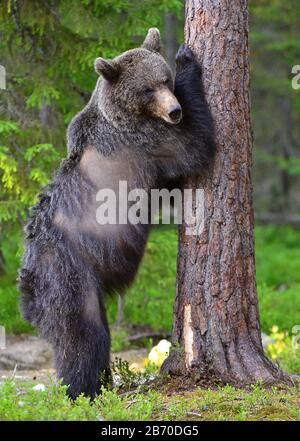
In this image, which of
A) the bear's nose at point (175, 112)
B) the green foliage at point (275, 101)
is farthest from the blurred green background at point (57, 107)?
the green foliage at point (275, 101)

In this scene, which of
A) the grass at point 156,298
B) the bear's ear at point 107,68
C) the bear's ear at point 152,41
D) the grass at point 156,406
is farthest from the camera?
the grass at point 156,298

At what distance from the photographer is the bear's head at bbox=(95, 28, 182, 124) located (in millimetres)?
5773

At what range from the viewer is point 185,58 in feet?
19.1

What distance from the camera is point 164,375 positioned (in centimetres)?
584

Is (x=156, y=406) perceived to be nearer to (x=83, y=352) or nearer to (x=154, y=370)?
(x=83, y=352)

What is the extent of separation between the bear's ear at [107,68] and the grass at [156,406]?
246cm

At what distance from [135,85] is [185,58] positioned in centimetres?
46

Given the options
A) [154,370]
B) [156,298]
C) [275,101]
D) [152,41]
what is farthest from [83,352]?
[275,101]

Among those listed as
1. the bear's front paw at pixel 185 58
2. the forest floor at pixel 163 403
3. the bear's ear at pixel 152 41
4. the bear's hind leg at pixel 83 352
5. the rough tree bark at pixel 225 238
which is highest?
the bear's ear at pixel 152 41

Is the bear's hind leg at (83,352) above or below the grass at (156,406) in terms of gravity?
above

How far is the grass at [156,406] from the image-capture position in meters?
4.81

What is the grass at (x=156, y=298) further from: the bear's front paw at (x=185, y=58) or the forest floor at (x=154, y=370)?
the bear's front paw at (x=185, y=58)

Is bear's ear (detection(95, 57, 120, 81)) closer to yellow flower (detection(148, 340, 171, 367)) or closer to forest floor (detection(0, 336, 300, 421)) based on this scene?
forest floor (detection(0, 336, 300, 421))
